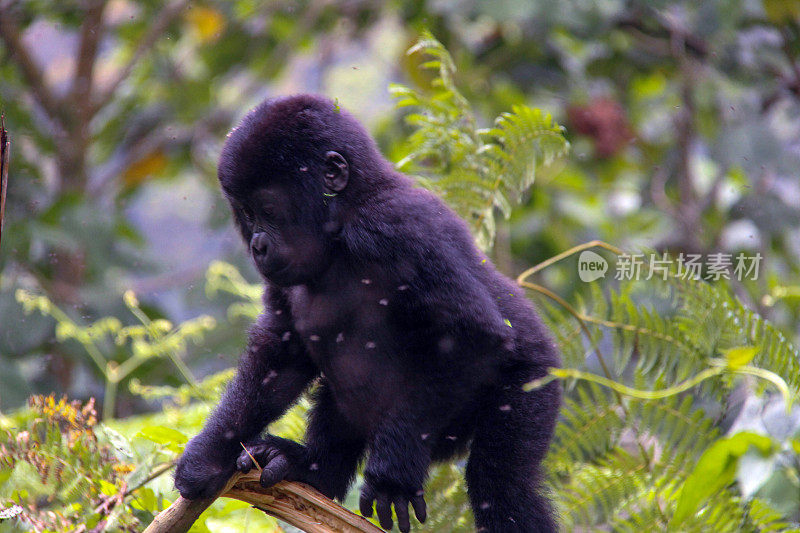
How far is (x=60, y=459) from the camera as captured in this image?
116cm

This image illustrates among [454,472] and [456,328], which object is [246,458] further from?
[454,472]

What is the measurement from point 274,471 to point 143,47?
7.69 feet

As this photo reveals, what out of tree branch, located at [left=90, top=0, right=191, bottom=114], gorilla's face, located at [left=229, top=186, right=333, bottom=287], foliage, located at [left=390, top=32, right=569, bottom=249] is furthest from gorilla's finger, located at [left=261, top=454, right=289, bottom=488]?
tree branch, located at [left=90, top=0, right=191, bottom=114]

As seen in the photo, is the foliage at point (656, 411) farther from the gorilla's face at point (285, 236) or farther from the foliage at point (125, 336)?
the foliage at point (125, 336)

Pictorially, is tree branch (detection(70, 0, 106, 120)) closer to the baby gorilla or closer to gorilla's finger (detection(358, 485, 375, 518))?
Result: the baby gorilla

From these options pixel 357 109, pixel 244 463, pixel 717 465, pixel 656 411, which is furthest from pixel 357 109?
pixel 717 465

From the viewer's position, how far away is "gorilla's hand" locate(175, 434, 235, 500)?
1.00m

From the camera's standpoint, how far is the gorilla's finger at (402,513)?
100 cm

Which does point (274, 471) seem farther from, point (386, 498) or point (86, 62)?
point (86, 62)

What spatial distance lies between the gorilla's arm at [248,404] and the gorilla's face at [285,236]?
13 centimetres

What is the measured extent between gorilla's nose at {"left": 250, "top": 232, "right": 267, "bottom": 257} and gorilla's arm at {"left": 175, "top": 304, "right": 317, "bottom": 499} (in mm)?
153

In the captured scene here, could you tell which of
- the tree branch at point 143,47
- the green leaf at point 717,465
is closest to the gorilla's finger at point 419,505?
the green leaf at point 717,465

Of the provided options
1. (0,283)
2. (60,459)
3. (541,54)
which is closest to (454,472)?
(60,459)

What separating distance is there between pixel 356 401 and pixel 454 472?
1.40 feet
